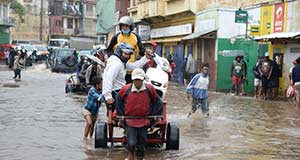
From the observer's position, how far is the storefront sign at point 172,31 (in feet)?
95.5

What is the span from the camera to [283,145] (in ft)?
34.1

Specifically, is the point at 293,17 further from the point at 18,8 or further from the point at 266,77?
the point at 18,8

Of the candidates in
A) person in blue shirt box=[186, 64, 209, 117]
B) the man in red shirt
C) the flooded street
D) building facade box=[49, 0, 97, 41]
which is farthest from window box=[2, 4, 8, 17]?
the man in red shirt

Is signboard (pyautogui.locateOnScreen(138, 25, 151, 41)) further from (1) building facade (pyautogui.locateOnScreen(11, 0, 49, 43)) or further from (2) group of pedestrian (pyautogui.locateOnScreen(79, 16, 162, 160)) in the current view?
(1) building facade (pyautogui.locateOnScreen(11, 0, 49, 43))

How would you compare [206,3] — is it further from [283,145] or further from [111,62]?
[111,62]

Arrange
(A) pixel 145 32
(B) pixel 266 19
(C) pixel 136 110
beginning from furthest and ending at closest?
(A) pixel 145 32 → (B) pixel 266 19 → (C) pixel 136 110

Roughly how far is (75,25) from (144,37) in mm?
48320

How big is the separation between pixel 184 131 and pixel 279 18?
1040 cm

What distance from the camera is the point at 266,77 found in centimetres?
2003

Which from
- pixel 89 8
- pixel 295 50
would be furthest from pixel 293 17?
pixel 89 8

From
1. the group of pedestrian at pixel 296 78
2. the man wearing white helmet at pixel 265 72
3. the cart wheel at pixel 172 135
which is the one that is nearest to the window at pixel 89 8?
the man wearing white helmet at pixel 265 72

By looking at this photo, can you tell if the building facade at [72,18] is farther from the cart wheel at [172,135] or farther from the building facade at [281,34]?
the cart wheel at [172,135]

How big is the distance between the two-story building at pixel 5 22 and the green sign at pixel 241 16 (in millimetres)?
45973

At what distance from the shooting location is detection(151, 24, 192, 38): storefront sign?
2910cm
